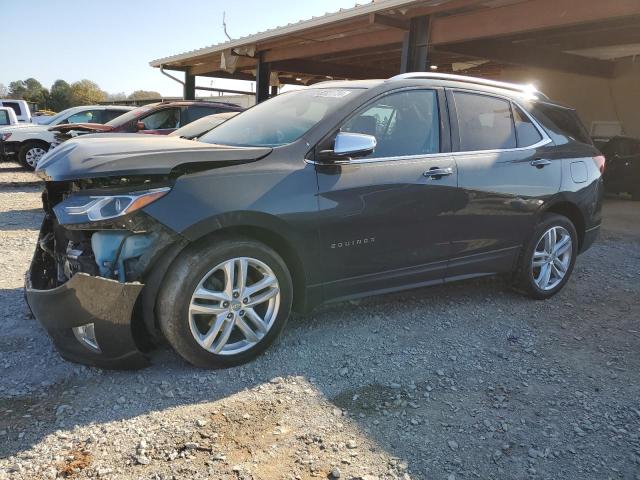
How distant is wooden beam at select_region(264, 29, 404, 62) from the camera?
33.3 ft

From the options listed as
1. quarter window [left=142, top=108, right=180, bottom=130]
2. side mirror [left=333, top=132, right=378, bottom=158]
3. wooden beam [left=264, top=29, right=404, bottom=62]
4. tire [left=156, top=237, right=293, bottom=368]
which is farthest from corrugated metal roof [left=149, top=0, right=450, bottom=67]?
tire [left=156, top=237, right=293, bottom=368]

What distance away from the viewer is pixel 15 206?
27.3 ft

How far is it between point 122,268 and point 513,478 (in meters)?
2.17

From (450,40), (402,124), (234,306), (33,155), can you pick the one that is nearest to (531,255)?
(402,124)

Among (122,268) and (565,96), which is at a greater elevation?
(565,96)

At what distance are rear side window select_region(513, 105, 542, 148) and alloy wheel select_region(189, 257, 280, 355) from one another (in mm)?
2521

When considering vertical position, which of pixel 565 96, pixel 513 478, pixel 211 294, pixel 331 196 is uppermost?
pixel 565 96

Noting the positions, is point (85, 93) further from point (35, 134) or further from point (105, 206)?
point (105, 206)

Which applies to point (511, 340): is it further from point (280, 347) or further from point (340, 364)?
point (280, 347)

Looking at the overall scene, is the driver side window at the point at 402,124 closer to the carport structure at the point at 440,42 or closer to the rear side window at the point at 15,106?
the carport structure at the point at 440,42

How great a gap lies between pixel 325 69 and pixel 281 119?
41.6 feet

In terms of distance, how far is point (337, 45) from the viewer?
11484 mm

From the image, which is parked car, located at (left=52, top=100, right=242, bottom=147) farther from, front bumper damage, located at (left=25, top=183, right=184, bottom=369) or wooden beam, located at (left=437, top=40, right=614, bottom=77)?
front bumper damage, located at (left=25, top=183, right=184, bottom=369)

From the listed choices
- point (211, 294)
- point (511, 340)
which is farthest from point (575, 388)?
point (211, 294)
